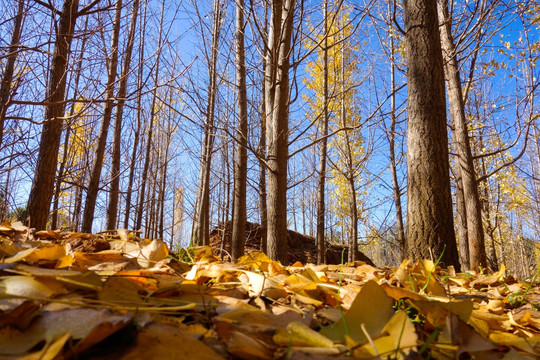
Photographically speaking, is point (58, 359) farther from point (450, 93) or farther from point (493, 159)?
point (493, 159)

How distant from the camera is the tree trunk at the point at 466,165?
5316 millimetres

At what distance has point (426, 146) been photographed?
2502mm

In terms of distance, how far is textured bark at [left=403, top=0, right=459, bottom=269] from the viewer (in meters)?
2.38

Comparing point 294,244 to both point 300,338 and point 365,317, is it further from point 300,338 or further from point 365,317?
point 300,338

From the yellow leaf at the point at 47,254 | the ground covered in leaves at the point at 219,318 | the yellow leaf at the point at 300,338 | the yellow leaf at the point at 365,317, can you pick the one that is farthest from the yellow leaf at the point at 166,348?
the yellow leaf at the point at 47,254

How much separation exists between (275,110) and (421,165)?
1560 millimetres

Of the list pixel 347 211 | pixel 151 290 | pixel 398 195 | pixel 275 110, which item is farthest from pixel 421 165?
pixel 347 211

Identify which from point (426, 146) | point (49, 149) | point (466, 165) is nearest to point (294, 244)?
point (466, 165)

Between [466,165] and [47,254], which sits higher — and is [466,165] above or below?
above

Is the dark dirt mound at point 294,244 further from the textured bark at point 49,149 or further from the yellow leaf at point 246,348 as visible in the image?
the yellow leaf at point 246,348

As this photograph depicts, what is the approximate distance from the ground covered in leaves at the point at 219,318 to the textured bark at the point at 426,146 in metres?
1.25

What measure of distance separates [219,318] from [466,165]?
19.8 feet

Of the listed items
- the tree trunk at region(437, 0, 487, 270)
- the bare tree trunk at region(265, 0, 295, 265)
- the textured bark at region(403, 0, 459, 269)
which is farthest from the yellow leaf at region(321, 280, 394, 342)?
the tree trunk at region(437, 0, 487, 270)

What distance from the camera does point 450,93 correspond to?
627 centimetres
